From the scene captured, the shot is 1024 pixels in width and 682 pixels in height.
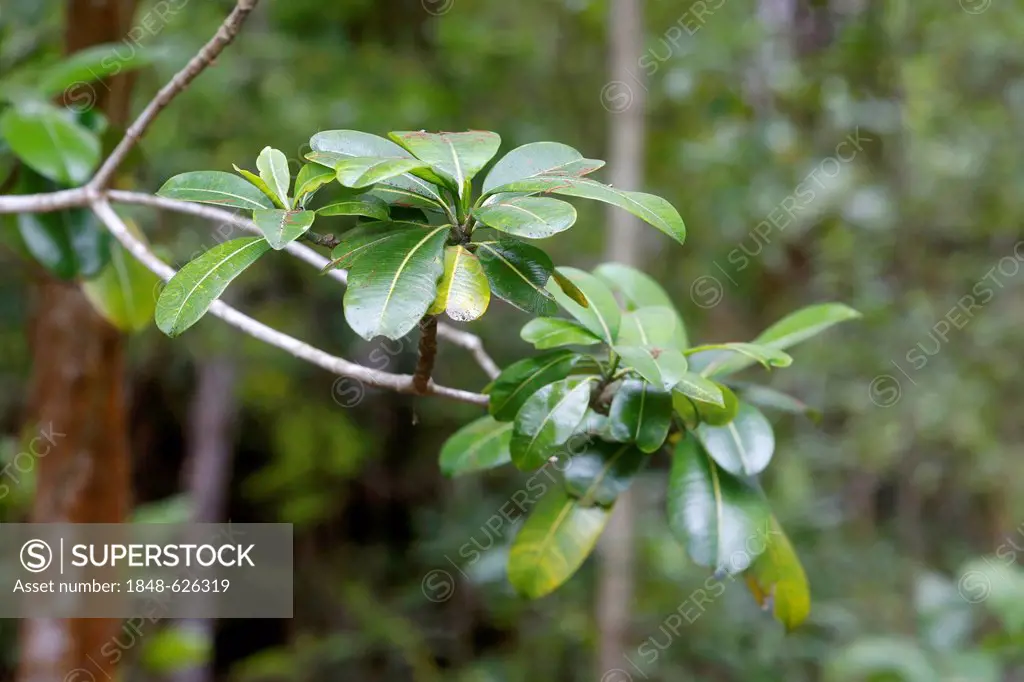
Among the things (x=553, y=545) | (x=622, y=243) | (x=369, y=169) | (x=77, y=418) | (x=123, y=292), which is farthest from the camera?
(x=622, y=243)

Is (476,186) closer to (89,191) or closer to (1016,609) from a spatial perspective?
(89,191)

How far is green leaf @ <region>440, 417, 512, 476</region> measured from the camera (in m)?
1.04

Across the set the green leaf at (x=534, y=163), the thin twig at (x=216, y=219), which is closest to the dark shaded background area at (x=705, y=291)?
the thin twig at (x=216, y=219)

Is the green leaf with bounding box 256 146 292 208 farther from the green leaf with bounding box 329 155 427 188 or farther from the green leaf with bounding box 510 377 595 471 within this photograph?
the green leaf with bounding box 510 377 595 471

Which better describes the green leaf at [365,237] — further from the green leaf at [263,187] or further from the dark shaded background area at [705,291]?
the dark shaded background area at [705,291]

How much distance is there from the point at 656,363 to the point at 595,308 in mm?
164

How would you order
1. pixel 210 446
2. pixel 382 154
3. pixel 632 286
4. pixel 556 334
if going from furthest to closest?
pixel 210 446
pixel 632 286
pixel 556 334
pixel 382 154

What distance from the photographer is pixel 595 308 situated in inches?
37.3

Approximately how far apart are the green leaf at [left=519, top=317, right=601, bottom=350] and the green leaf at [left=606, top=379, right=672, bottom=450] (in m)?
0.07

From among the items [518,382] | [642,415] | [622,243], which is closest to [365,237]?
[518,382]

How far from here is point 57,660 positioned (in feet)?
5.68

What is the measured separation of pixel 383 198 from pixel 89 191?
1.93 feet

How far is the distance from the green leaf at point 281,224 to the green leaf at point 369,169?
0.20 ft

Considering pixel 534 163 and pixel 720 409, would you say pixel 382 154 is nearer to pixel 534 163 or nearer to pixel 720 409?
pixel 534 163
